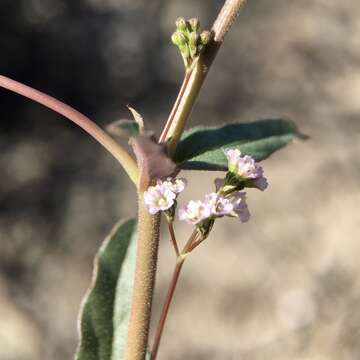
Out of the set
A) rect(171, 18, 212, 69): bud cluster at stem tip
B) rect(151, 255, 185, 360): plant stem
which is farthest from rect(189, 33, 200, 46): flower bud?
rect(151, 255, 185, 360): plant stem

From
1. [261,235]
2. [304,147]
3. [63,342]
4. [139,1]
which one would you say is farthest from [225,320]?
[139,1]

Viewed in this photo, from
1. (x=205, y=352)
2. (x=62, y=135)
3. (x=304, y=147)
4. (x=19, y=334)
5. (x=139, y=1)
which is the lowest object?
(x=205, y=352)

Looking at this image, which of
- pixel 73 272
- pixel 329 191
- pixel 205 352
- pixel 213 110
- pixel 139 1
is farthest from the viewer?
pixel 139 1

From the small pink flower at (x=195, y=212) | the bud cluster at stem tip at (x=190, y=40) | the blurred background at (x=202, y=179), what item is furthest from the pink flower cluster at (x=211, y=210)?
the blurred background at (x=202, y=179)

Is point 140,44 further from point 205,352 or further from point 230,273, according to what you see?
point 205,352

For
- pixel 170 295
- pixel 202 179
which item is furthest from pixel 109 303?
pixel 202 179

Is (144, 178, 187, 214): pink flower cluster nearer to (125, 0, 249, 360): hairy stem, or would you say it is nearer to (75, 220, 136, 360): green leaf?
(125, 0, 249, 360): hairy stem

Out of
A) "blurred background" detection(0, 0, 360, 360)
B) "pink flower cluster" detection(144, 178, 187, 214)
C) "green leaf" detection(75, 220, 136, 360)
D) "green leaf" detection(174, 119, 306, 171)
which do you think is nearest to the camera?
"pink flower cluster" detection(144, 178, 187, 214)
